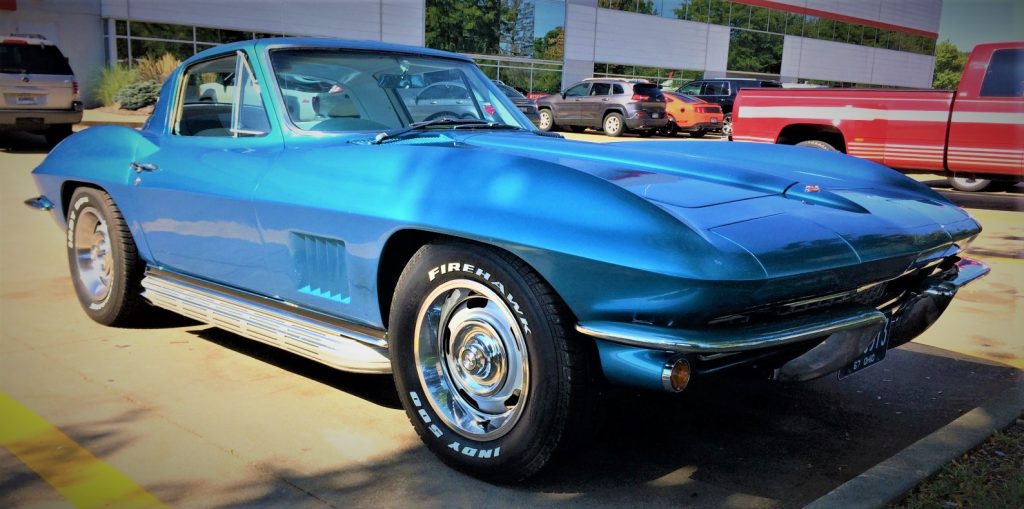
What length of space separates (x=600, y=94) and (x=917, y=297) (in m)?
19.4

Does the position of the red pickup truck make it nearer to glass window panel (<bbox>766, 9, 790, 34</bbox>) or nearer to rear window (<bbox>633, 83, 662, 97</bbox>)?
rear window (<bbox>633, 83, 662, 97</bbox>)

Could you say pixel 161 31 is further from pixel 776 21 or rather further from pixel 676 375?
pixel 776 21

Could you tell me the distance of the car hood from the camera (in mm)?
2607

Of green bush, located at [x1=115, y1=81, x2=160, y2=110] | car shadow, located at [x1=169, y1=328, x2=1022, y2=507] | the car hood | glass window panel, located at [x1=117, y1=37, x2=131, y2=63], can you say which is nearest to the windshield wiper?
the car hood

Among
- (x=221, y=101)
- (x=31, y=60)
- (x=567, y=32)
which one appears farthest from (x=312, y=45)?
(x=567, y=32)

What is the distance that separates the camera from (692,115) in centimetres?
2191

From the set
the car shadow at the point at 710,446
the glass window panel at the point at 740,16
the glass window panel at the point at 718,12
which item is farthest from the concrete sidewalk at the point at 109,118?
the glass window panel at the point at 740,16

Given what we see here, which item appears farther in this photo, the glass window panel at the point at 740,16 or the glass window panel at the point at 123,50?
the glass window panel at the point at 740,16

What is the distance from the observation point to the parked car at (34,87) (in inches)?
543

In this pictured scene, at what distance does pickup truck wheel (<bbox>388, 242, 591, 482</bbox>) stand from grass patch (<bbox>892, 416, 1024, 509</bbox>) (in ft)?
3.78

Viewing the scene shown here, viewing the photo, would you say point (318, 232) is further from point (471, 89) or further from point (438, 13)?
point (438, 13)

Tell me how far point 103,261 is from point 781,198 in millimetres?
3798

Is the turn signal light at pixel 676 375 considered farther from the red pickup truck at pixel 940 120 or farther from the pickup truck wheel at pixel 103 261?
the red pickup truck at pixel 940 120

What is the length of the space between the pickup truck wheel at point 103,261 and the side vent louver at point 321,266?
1610 millimetres
